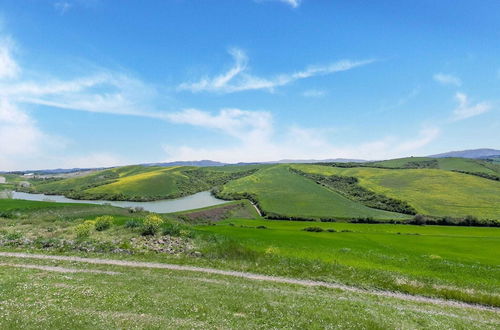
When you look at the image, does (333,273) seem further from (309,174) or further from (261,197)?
(309,174)

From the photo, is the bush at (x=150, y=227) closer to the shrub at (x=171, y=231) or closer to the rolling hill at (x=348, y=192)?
the shrub at (x=171, y=231)

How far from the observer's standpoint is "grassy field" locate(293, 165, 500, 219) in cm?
9321

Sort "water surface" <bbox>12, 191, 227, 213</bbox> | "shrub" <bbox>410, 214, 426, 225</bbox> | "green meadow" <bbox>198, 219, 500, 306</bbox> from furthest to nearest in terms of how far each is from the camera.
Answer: "water surface" <bbox>12, 191, 227, 213</bbox>, "shrub" <bbox>410, 214, 426, 225</bbox>, "green meadow" <bbox>198, 219, 500, 306</bbox>

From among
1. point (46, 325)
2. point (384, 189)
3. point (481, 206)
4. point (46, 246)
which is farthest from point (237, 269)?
point (384, 189)

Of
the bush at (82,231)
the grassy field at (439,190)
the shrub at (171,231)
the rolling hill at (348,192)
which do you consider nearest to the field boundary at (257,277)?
the bush at (82,231)

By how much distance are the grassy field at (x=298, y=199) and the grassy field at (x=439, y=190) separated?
1849cm

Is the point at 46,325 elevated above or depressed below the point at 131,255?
above

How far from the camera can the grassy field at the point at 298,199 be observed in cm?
9600

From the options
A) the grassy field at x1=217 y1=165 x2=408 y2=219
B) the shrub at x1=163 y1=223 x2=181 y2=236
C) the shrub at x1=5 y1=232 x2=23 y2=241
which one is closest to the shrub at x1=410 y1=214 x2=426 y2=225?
the grassy field at x1=217 y1=165 x2=408 y2=219

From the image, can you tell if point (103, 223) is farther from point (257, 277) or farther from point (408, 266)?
point (408, 266)

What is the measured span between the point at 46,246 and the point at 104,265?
11.5 meters

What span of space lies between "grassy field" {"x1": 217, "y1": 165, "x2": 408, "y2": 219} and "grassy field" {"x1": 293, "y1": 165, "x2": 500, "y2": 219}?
1849 centimetres

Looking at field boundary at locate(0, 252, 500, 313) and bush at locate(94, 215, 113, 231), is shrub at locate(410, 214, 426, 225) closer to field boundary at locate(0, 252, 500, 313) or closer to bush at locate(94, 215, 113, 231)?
field boundary at locate(0, 252, 500, 313)

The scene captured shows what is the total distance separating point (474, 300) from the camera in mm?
20469
